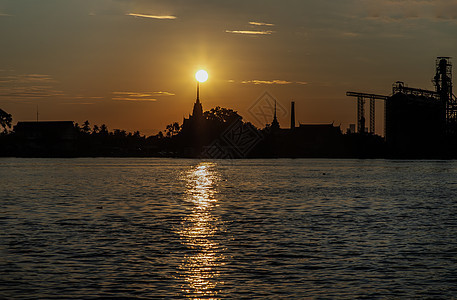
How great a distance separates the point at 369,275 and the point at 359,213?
21791 millimetres

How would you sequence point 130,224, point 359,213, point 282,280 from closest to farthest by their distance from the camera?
point 282,280 < point 130,224 < point 359,213

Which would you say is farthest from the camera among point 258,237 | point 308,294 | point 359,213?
point 359,213

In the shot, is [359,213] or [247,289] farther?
[359,213]

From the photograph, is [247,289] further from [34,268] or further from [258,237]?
[258,237]

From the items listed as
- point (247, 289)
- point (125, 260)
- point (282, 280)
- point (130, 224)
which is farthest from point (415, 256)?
point (130, 224)

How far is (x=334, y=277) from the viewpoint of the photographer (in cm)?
2047

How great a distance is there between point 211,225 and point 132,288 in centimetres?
1675

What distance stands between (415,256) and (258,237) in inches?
307

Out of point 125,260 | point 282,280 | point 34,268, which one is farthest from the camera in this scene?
point 125,260

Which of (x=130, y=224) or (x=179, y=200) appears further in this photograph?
(x=179, y=200)

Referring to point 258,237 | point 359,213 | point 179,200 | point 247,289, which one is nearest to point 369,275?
→ point 247,289

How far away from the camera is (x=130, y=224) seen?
35156 millimetres

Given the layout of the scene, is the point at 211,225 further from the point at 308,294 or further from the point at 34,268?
the point at 308,294

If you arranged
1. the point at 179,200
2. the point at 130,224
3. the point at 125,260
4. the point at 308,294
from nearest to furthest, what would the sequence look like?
the point at 308,294 < the point at 125,260 < the point at 130,224 < the point at 179,200
